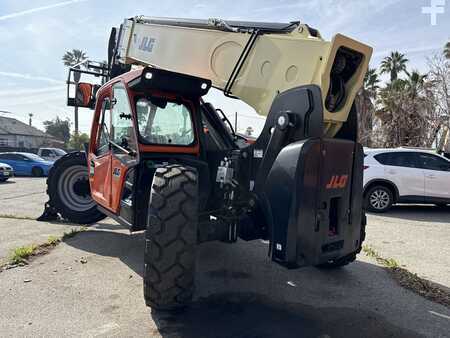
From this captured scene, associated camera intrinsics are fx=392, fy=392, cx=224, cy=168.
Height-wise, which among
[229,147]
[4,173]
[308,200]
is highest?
[229,147]

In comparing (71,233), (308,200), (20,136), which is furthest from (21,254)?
(20,136)

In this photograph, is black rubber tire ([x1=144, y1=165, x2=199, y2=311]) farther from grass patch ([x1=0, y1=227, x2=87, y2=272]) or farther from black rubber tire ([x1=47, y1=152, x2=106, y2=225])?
black rubber tire ([x1=47, y1=152, x2=106, y2=225])

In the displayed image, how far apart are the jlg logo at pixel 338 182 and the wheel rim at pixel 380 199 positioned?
7217mm

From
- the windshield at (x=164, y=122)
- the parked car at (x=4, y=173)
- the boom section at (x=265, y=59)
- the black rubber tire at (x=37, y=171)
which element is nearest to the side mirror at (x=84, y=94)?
the boom section at (x=265, y=59)

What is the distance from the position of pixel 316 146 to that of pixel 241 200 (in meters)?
1.14

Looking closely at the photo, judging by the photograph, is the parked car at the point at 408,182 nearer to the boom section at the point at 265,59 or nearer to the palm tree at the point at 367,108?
the boom section at the point at 265,59

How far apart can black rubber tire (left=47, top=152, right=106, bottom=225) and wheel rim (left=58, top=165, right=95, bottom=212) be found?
0.17 feet

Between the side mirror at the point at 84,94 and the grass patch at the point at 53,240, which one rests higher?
the side mirror at the point at 84,94

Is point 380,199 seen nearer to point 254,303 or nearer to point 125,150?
point 254,303

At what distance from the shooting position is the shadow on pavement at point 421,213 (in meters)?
9.63

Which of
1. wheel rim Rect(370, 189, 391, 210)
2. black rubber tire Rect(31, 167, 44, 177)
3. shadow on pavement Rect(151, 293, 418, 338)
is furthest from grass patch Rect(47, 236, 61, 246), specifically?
black rubber tire Rect(31, 167, 44, 177)

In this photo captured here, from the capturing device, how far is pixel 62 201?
24.7 ft

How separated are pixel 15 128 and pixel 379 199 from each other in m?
59.2

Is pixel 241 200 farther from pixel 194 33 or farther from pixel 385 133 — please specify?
pixel 385 133
